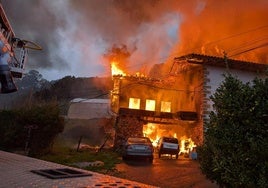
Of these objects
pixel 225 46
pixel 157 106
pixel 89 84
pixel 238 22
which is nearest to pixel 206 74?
pixel 157 106

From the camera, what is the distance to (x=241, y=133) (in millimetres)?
4145

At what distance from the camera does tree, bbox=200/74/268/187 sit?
3.88 metres

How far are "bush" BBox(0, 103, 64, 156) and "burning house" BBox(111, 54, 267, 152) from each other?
7050 mm

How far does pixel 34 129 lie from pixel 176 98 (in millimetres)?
13330

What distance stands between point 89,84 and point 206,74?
53375mm

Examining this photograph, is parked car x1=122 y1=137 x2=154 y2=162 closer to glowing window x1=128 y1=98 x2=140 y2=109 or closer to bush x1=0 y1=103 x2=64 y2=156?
bush x1=0 y1=103 x2=64 y2=156

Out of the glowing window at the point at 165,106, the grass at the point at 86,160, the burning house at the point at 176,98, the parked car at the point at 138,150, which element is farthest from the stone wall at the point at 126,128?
the parked car at the point at 138,150

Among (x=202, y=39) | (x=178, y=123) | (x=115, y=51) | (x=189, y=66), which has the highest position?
(x=202, y=39)

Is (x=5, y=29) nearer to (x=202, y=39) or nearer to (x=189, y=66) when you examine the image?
(x=189, y=66)

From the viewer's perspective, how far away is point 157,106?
1051 inches

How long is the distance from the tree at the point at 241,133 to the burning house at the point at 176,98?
14531 millimetres

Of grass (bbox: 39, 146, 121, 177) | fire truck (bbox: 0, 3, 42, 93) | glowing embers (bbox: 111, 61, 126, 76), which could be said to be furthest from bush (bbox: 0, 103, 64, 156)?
glowing embers (bbox: 111, 61, 126, 76)

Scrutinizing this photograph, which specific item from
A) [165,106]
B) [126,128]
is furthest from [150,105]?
[126,128]

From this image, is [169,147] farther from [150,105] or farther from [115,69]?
[115,69]
